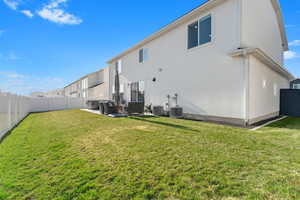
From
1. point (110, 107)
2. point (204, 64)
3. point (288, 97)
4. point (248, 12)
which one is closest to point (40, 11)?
point (110, 107)

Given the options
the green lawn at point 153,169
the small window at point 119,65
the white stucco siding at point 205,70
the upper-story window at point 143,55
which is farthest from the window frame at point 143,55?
the green lawn at point 153,169

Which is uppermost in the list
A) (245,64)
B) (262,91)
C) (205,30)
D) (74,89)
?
(205,30)

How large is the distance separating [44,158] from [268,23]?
43.8ft

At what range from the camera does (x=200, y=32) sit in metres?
7.46

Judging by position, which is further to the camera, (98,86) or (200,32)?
→ (98,86)

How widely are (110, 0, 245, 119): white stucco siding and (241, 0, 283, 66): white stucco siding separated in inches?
26.7

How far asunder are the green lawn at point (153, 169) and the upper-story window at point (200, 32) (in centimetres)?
549

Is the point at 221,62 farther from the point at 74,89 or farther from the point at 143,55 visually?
the point at 74,89

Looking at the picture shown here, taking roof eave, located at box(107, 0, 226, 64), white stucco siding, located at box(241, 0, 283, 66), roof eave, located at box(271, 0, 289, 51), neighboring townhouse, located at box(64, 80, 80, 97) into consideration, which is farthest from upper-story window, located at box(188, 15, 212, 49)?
neighboring townhouse, located at box(64, 80, 80, 97)

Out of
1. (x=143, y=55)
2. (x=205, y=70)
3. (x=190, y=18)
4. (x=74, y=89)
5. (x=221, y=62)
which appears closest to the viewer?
(x=221, y=62)

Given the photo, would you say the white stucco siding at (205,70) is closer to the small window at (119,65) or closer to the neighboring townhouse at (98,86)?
the small window at (119,65)

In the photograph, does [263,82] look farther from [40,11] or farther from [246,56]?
[40,11]

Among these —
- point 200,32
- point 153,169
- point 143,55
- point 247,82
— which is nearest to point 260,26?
point 200,32

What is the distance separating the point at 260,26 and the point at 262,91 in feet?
12.3
